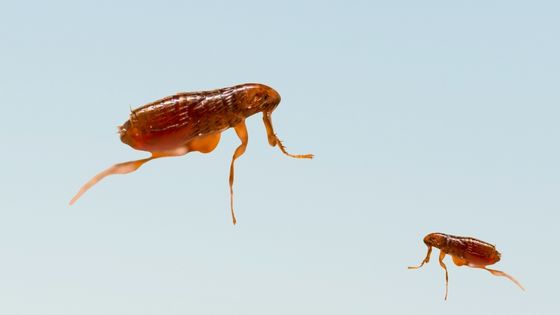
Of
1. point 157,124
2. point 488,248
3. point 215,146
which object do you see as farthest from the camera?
point 488,248

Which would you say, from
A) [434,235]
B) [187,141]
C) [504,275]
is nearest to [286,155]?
[187,141]

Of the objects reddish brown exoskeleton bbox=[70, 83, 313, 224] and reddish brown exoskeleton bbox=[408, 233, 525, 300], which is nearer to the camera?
reddish brown exoskeleton bbox=[70, 83, 313, 224]

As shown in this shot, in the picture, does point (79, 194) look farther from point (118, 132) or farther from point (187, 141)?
point (187, 141)

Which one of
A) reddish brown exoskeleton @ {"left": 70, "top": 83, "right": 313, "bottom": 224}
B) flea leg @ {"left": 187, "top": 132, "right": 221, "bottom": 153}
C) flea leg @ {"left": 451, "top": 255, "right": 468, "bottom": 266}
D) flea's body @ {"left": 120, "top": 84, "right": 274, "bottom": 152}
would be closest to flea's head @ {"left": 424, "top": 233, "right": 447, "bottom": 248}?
flea leg @ {"left": 451, "top": 255, "right": 468, "bottom": 266}

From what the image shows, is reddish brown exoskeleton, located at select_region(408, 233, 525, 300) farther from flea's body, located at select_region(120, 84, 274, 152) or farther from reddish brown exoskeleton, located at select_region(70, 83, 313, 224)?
flea's body, located at select_region(120, 84, 274, 152)

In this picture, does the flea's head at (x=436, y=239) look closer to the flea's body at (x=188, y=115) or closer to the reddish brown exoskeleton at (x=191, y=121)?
the reddish brown exoskeleton at (x=191, y=121)

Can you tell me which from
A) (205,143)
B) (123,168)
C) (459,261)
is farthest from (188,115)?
(459,261)

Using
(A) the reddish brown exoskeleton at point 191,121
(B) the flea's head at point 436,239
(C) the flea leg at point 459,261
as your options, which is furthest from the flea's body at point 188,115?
(C) the flea leg at point 459,261
